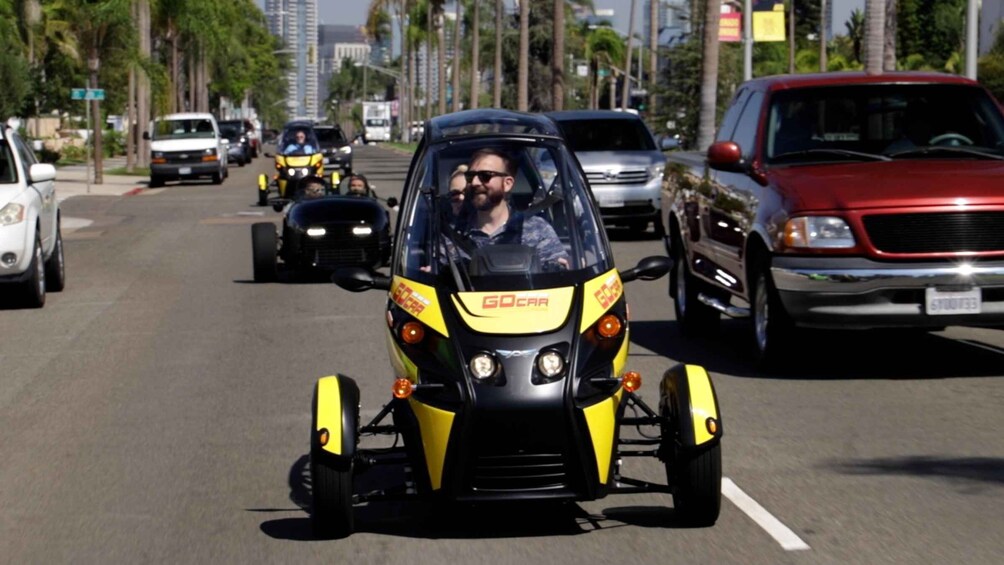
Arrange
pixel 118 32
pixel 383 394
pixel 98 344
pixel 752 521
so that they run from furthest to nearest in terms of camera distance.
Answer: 1. pixel 118 32
2. pixel 98 344
3. pixel 383 394
4. pixel 752 521

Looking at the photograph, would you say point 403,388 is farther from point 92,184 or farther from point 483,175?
point 92,184

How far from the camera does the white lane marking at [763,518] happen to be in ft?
23.1

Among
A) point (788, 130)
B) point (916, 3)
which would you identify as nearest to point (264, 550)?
point (788, 130)

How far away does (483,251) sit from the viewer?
735 cm

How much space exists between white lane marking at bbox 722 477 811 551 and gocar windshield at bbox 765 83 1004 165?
4634 millimetres

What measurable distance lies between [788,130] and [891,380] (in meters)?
2.04

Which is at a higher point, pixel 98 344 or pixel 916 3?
pixel 916 3

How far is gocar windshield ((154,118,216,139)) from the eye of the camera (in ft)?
161

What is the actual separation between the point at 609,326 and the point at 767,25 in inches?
1579

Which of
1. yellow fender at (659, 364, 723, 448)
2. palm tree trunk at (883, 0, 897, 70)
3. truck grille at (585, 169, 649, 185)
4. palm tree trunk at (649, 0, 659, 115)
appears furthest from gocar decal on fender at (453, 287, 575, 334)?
palm tree trunk at (649, 0, 659, 115)

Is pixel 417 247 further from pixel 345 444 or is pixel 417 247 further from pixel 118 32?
pixel 118 32

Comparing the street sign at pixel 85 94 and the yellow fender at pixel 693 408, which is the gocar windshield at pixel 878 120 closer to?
the yellow fender at pixel 693 408

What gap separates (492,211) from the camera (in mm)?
7766

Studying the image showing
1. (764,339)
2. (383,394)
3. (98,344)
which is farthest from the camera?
(98,344)
